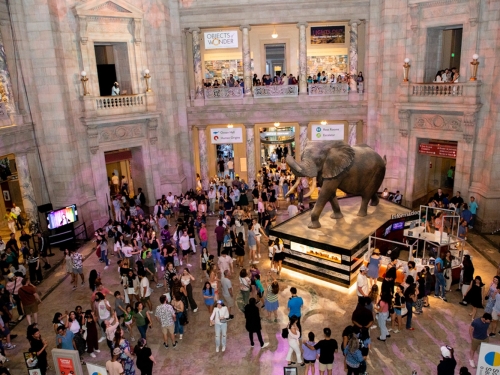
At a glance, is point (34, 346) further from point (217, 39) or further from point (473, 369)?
point (217, 39)

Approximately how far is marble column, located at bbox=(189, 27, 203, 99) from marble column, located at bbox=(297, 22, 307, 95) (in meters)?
4.83

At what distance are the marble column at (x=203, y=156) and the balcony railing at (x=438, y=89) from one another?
10.1 m

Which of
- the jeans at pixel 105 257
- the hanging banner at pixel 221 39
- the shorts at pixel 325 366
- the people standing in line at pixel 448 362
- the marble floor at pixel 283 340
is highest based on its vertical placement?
the hanging banner at pixel 221 39

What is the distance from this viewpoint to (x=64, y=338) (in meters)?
10.2

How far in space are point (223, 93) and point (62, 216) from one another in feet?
31.5

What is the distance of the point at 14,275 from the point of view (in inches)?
507

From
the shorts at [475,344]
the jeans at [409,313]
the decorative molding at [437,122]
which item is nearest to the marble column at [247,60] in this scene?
the decorative molding at [437,122]

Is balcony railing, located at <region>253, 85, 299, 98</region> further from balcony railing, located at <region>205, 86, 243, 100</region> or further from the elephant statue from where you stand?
the elephant statue

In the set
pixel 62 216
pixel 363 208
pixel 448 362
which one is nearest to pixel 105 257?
pixel 62 216

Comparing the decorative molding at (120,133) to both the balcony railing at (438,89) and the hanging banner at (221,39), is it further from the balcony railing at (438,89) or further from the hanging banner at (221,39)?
the balcony railing at (438,89)

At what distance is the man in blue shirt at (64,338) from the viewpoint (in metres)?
10.1

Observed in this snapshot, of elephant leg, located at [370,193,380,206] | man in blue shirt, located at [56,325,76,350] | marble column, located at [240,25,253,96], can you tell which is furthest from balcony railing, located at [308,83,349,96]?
man in blue shirt, located at [56,325,76,350]

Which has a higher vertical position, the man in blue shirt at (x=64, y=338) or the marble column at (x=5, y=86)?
the marble column at (x=5, y=86)

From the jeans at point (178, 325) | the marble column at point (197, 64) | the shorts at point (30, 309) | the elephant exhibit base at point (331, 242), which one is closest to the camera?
the jeans at point (178, 325)
